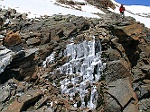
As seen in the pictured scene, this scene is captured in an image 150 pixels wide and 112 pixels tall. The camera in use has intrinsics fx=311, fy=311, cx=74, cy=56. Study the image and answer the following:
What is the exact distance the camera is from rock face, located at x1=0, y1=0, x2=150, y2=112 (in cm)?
2008

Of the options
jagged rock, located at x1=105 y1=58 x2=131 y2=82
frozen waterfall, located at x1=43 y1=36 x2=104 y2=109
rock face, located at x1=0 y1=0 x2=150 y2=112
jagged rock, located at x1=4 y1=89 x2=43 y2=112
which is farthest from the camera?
jagged rock, located at x1=105 y1=58 x2=131 y2=82

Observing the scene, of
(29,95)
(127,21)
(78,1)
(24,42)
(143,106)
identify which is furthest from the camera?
(78,1)

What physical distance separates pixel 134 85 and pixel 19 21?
10592 millimetres

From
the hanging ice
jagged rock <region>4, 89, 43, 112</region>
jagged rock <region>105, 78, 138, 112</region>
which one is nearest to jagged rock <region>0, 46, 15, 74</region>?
jagged rock <region>4, 89, 43, 112</region>

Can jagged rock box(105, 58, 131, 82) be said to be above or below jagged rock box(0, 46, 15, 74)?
below

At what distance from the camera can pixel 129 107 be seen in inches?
877

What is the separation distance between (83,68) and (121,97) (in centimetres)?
356

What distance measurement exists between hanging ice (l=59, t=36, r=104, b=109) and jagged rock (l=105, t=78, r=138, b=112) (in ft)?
3.79

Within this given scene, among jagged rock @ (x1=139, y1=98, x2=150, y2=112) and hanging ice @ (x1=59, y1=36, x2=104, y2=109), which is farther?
jagged rock @ (x1=139, y1=98, x2=150, y2=112)

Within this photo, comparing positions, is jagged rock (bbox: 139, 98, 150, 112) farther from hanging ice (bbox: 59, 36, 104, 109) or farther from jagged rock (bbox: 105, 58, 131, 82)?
hanging ice (bbox: 59, 36, 104, 109)

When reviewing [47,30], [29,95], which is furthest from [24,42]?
[29,95]

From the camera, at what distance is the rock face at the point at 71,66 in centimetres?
2008

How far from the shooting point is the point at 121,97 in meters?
22.1

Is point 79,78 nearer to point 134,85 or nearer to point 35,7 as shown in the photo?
point 134,85
